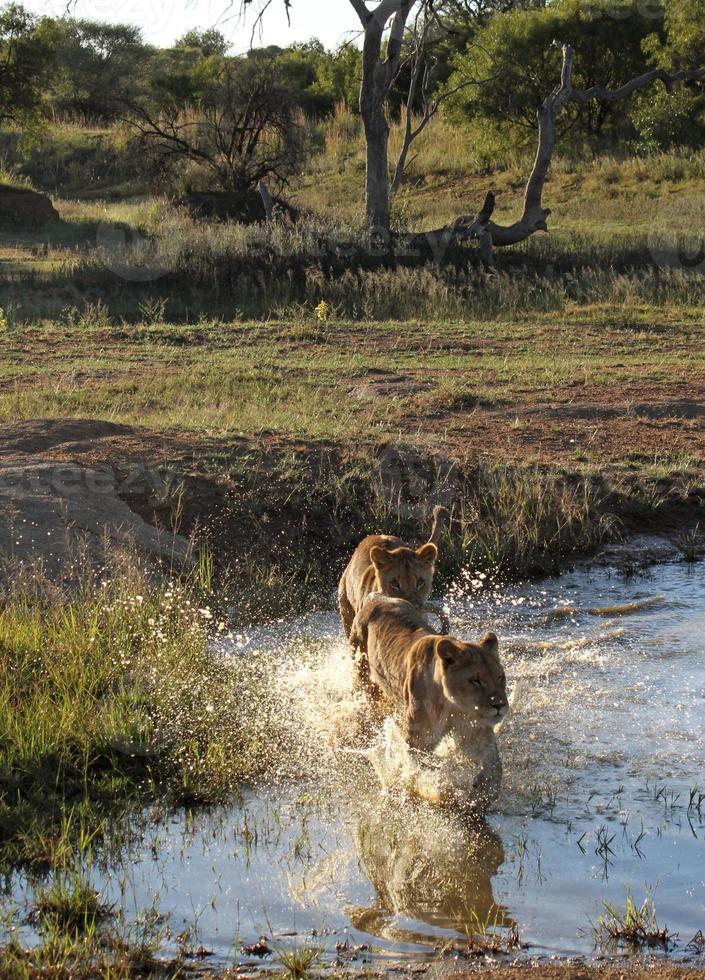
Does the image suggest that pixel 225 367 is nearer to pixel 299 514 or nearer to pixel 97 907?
pixel 299 514

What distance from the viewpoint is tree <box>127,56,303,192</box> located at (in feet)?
89.5

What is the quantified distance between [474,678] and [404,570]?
56.0 inches

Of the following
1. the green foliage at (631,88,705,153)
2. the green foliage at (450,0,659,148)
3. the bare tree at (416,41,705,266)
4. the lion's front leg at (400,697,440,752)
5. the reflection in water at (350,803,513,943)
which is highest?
the green foliage at (450,0,659,148)

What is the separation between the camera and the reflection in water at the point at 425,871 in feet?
15.1

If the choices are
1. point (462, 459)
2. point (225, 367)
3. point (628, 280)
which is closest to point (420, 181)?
point (628, 280)

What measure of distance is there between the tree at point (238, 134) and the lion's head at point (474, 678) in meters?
22.8

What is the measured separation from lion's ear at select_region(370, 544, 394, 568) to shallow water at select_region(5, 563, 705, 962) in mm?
737

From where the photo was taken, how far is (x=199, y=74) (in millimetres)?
37062

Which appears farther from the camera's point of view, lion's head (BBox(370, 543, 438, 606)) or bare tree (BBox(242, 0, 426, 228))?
bare tree (BBox(242, 0, 426, 228))

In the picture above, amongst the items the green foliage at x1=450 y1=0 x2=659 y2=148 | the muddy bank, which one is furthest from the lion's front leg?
the green foliage at x1=450 y1=0 x2=659 y2=148

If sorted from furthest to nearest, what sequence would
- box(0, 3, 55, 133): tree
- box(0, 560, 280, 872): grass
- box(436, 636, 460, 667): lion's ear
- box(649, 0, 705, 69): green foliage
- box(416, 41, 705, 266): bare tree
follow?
box(0, 3, 55, 133): tree → box(649, 0, 705, 69): green foliage → box(416, 41, 705, 266): bare tree → box(0, 560, 280, 872): grass → box(436, 636, 460, 667): lion's ear

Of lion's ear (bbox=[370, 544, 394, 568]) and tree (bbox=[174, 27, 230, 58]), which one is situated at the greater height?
tree (bbox=[174, 27, 230, 58])

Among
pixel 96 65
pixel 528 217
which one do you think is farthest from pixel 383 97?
pixel 96 65

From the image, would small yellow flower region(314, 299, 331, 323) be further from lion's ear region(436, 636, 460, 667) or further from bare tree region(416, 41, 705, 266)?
lion's ear region(436, 636, 460, 667)
